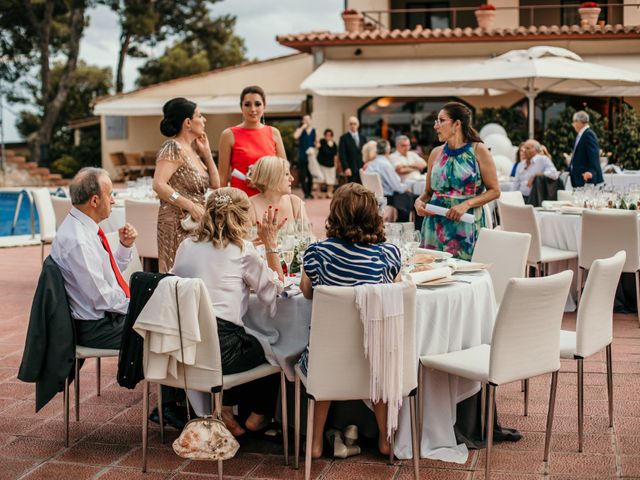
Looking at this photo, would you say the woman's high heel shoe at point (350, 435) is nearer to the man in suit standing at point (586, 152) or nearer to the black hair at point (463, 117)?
the black hair at point (463, 117)

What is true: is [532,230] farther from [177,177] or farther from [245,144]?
[177,177]

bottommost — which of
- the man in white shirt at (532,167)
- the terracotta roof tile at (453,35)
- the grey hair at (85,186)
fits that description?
the grey hair at (85,186)

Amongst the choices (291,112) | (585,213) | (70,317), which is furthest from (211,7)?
(70,317)

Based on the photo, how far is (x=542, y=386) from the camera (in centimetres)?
515

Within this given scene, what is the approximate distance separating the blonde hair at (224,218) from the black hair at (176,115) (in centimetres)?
167

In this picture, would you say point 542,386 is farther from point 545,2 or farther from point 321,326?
point 545,2

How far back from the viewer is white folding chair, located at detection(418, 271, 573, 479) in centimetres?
374

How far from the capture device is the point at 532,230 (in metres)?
7.18

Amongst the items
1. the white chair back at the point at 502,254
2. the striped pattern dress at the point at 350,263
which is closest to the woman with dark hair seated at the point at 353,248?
the striped pattern dress at the point at 350,263

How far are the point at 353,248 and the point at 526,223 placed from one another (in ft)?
12.0

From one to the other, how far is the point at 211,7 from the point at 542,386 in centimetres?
2976

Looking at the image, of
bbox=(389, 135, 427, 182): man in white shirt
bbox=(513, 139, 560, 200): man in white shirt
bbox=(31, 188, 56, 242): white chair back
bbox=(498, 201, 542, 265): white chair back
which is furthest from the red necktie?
bbox=(389, 135, 427, 182): man in white shirt

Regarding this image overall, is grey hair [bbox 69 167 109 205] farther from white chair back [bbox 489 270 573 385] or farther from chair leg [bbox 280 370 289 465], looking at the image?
white chair back [bbox 489 270 573 385]

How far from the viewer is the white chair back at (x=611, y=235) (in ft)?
22.1
